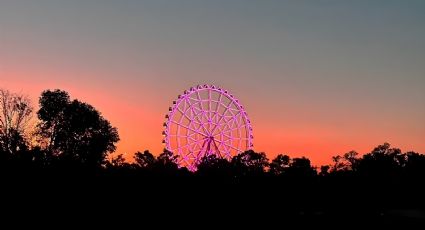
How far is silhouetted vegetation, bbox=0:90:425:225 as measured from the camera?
34344mm

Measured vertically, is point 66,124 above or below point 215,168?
above

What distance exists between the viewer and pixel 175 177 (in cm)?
3784

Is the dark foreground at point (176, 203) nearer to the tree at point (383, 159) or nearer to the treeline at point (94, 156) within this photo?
the treeline at point (94, 156)

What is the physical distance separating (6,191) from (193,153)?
2663 centimetres

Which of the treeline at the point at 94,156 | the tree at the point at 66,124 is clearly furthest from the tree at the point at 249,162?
the tree at the point at 66,124

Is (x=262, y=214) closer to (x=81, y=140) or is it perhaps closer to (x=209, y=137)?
(x=209, y=137)

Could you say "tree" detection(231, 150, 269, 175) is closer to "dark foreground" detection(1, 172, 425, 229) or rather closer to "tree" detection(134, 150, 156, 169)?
"dark foreground" detection(1, 172, 425, 229)

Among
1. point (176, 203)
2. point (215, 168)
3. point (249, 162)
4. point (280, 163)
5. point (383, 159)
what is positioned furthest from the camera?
point (383, 159)

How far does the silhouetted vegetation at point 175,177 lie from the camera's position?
34344 mm

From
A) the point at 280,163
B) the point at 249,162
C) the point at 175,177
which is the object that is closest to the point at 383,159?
the point at 280,163

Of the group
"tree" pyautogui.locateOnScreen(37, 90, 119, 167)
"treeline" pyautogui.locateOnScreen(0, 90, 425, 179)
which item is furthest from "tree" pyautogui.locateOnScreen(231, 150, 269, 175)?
"tree" pyautogui.locateOnScreen(37, 90, 119, 167)

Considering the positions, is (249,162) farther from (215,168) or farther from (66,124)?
(66,124)

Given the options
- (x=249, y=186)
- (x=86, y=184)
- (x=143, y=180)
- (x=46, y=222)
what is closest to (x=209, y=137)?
(x=249, y=186)

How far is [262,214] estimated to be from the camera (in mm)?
38906
